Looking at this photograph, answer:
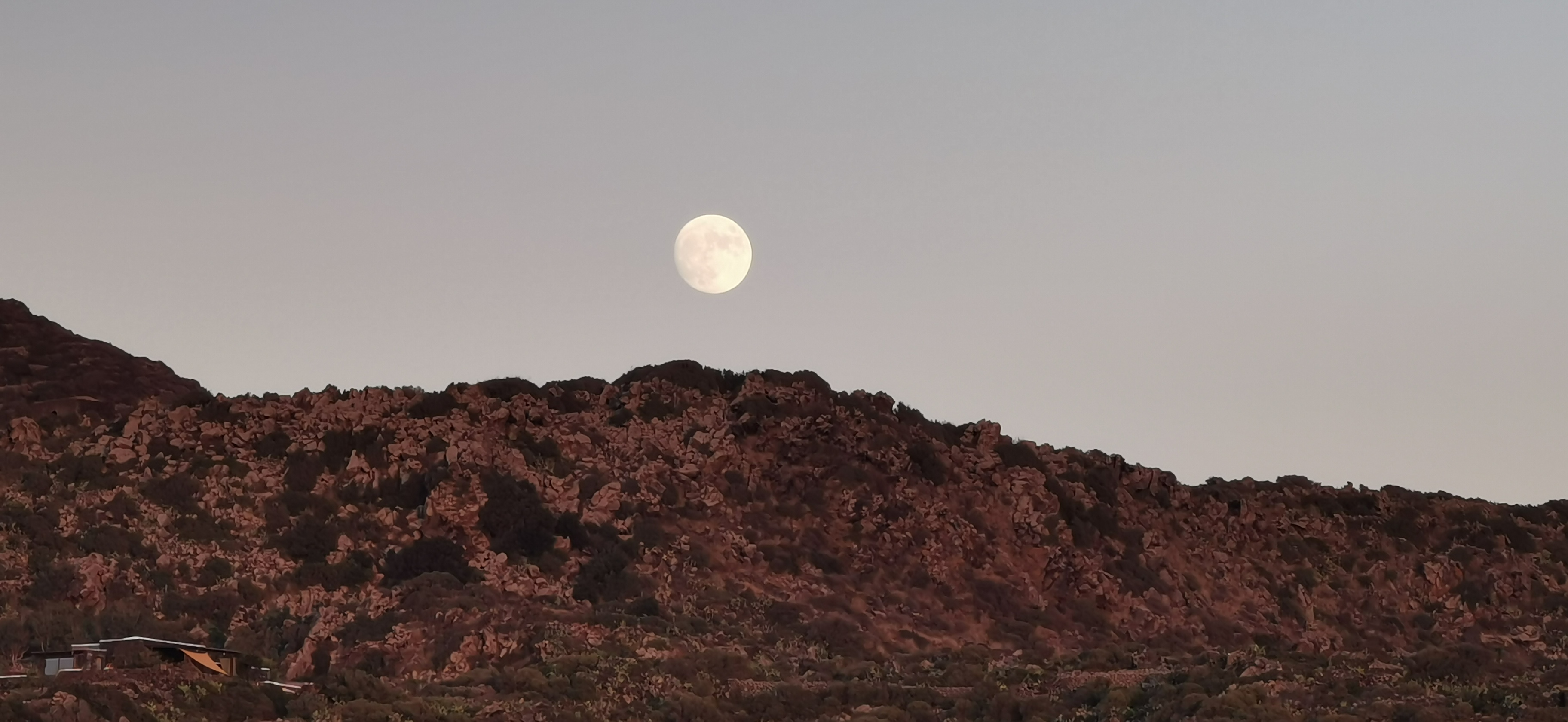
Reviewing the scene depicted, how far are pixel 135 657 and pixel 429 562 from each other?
1440 cm

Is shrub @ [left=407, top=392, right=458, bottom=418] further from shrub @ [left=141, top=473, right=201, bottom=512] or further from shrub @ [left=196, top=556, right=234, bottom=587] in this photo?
shrub @ [left=196, top=556, right=234, bottom=587]

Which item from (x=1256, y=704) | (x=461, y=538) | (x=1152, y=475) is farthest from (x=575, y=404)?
(x=1256, y=704)

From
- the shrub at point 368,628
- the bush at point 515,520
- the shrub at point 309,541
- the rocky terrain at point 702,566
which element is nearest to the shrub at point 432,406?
the rocky terrain at point 702,566

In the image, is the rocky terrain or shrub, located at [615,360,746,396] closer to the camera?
the rocky terrain

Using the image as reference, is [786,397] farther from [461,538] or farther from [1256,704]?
[1256,704]

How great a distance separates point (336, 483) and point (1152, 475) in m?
32.2

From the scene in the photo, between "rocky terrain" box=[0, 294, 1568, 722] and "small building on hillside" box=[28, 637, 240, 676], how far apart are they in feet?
4.90

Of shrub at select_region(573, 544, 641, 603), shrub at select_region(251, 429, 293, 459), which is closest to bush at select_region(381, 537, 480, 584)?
shrub at select_region(573, 544, 641, 603)

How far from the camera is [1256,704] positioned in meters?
41.8

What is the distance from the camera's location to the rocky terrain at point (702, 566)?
4594 cm

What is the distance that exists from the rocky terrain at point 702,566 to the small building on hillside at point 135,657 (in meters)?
1.49

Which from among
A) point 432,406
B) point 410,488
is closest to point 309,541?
point 410,488

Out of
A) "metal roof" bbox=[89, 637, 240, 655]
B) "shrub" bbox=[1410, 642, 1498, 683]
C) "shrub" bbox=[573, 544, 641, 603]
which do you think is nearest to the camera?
"metal roof" bbox=[89, 637, 240, 655]

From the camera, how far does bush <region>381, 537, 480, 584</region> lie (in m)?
57.1
